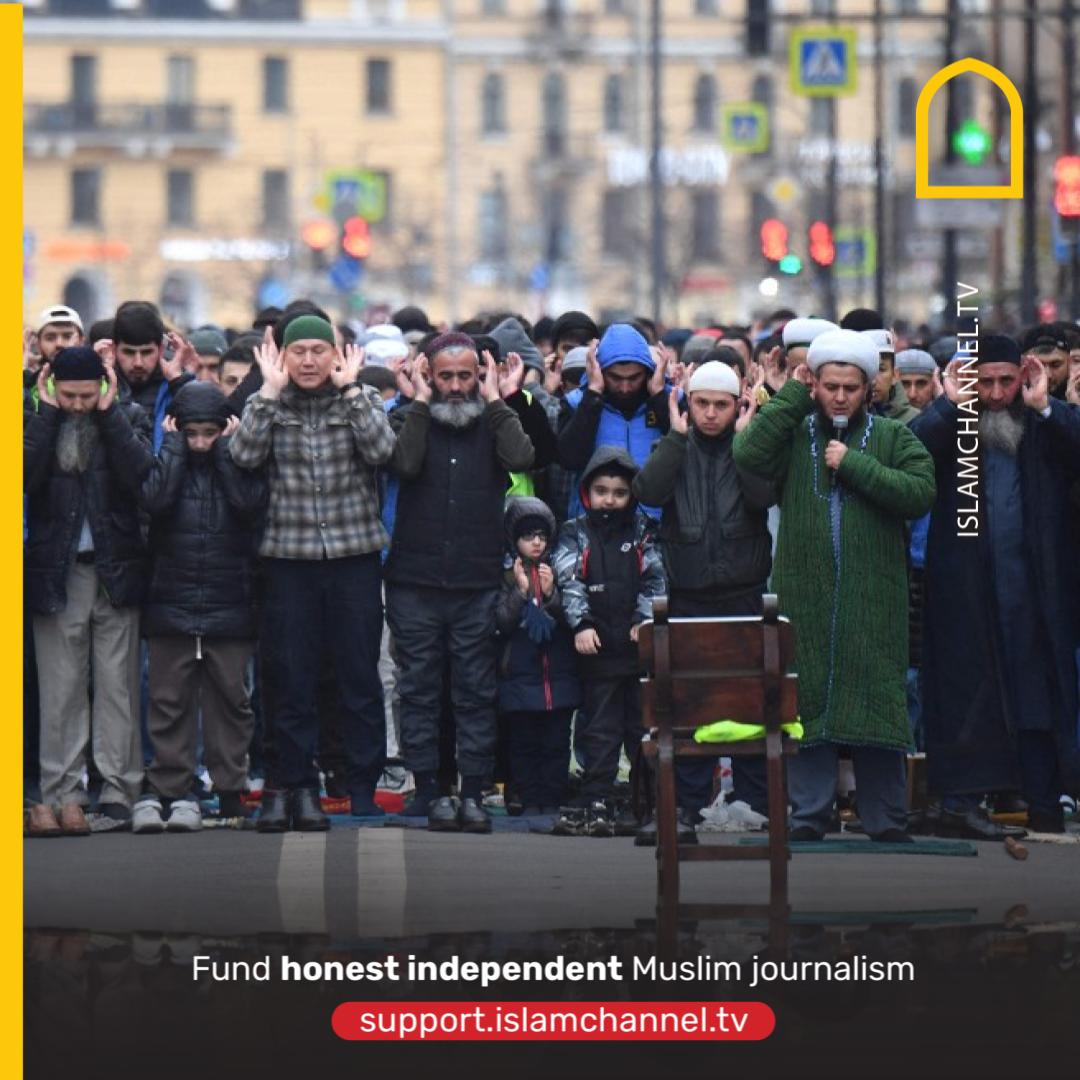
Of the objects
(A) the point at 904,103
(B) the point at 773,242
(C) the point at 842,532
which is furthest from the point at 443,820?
(A) the point at 904,103

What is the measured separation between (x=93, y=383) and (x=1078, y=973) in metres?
4.99

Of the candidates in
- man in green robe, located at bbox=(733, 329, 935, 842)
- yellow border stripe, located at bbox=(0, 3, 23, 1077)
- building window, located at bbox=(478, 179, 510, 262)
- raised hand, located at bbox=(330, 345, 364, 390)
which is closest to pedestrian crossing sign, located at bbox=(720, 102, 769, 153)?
raised hand, located at bbox=(330, 345, 364, 390)

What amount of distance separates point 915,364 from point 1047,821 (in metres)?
2.56

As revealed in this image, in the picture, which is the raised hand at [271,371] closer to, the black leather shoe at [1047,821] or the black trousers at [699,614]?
the black trousers at [699,614]

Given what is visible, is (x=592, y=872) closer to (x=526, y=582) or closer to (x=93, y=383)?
(x=526, y=582)

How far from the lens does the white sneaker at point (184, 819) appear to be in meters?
13.1

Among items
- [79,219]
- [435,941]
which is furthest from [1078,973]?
[79,219]

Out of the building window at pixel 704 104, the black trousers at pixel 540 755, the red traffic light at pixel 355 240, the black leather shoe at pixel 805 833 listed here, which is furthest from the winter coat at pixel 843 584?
the building window at pixel 704 104

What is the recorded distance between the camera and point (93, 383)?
13141 millimetres

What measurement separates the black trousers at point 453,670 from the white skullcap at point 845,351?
1.91m

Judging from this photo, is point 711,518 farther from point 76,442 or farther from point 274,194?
point 274,194

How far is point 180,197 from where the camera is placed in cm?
10312

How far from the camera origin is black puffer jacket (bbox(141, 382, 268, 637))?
13.2 m

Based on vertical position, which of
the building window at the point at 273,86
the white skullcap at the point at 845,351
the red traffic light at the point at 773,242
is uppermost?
the building window at the point at 273,86
